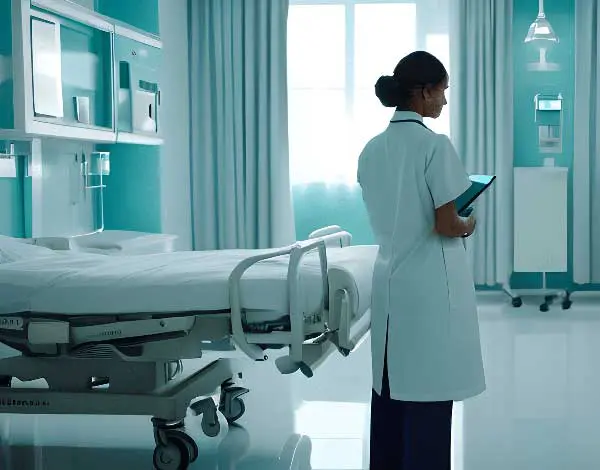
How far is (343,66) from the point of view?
7.39 metres

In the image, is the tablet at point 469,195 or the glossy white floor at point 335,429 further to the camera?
the glossy white floor at point 335,429

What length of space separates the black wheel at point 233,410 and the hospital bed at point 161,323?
33 centimetres

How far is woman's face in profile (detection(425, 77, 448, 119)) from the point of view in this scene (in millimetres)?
2573

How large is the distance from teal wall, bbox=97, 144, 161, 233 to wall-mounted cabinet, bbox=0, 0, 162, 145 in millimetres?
334

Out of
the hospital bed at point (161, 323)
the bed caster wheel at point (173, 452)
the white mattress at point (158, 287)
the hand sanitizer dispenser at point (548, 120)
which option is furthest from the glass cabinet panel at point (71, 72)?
the hand sanitizer dispenser at point (548, 120)

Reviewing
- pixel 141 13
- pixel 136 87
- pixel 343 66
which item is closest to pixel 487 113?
pixel 343 66

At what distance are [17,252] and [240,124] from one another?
3691 mm

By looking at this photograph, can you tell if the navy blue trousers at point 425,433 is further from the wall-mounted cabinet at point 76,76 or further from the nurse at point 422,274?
the wall-mounted cabinet at point 76,76

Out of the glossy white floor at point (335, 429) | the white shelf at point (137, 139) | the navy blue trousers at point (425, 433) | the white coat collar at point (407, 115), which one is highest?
the white shelf at point (137, 139)

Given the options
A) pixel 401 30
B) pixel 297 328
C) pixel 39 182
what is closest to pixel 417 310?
pixel 297 328

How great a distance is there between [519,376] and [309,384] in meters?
1.06

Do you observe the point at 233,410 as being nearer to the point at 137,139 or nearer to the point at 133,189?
the point at 137,139

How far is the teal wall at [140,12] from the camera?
6.05 metres

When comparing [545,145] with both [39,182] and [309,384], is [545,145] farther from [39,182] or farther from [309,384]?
[39,182]
